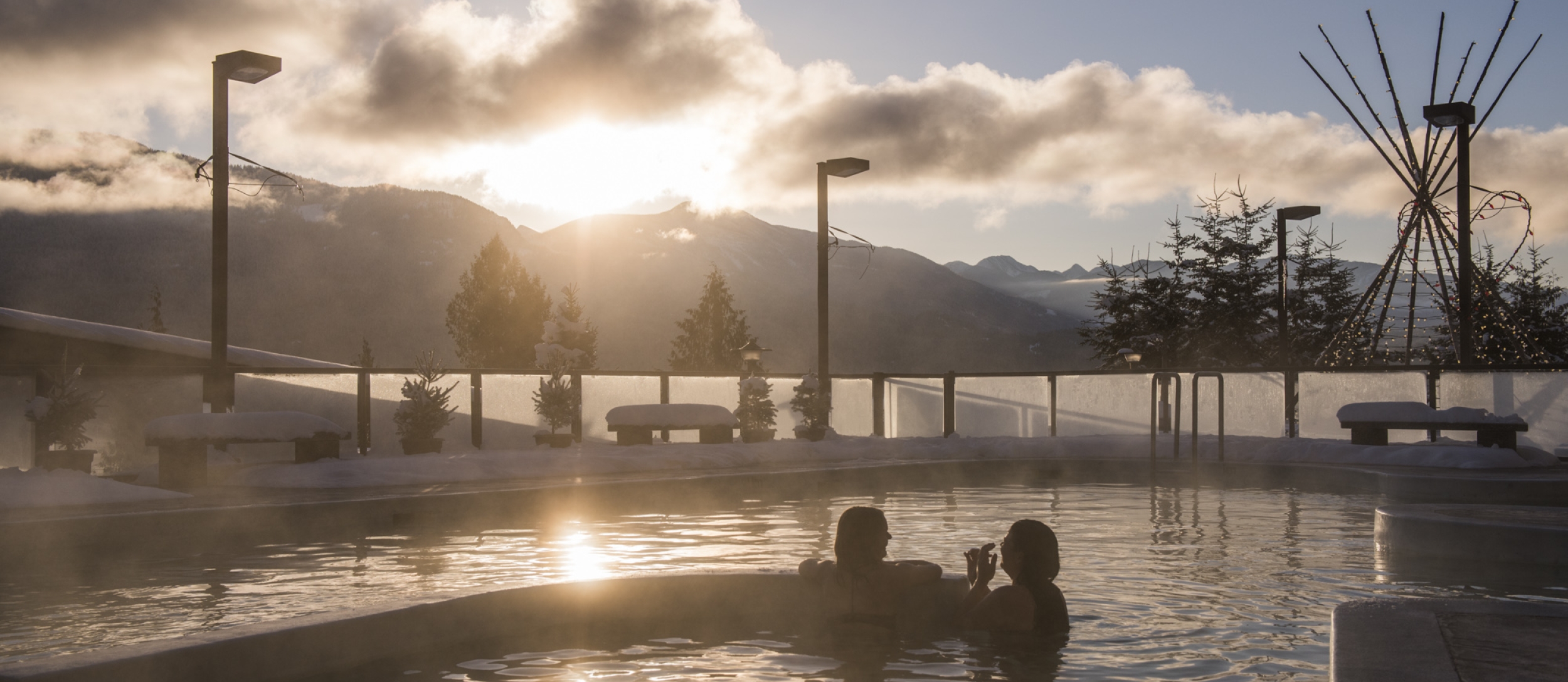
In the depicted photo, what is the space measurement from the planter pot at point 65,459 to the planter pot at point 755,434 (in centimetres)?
1024

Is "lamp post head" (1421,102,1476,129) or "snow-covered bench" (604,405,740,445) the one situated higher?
"lamp post head" (1421,102,1476,129)

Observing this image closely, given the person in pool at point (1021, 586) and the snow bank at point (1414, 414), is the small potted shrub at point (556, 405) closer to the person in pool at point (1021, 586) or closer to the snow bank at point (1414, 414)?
the snow bank at point (1414, 414)

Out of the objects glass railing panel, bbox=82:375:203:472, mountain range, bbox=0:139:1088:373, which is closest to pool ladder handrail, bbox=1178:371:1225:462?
glass railing panel, bbox=82:375:203:472

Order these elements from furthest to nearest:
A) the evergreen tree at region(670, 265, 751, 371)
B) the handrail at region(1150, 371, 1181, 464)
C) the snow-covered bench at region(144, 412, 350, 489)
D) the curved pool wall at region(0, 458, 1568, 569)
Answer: the evergreen tree at region(670, 265, 751, 371) → the handrail at region(1150, 371, 1181, 464) → the snow-covered bench at region(144, 412, 350, 489) → the curved pool wall at region(0, 458, 1568, 569)

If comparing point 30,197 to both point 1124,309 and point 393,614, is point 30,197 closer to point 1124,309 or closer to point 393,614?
point 1124,309

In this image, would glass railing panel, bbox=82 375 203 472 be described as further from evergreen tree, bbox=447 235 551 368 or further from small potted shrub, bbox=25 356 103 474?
evergreen tree, bbox=447 235 551 368

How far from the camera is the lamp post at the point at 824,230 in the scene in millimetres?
20062

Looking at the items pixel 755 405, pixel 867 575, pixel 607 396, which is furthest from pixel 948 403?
pixel 867 575

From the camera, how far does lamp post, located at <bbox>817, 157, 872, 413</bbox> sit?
65.8 feet

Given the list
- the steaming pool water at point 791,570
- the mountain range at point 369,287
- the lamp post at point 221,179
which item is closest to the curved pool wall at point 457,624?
the steaming pool water at point 791,570

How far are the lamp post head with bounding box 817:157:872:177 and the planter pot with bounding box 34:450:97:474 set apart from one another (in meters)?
12.1

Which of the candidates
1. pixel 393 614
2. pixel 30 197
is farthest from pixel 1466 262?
pixel 30 197

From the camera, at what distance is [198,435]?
41.8 feet

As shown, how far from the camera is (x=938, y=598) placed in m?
5.94
